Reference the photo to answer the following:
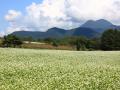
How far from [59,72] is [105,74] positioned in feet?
11.3

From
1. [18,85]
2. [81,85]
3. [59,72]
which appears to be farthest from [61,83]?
[59,72]

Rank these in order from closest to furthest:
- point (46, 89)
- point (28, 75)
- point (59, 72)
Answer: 1. point (46, 89)
2. point (28, 75)
3. point (59, 72)

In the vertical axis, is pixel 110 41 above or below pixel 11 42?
above

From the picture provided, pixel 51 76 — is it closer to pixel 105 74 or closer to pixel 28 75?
pixel 28 75

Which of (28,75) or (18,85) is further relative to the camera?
(28,75)

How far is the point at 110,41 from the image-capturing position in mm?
152750

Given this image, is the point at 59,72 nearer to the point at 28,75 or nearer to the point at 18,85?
the point at 28,75

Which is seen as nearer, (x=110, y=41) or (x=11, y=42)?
(x=11, y=42)

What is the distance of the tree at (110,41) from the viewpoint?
148212 mm

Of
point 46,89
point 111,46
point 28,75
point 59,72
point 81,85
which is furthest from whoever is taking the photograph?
point 111,46

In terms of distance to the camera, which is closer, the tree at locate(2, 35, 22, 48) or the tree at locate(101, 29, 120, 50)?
the tree at locate(2, 35, 22, 48)

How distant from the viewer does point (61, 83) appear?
23594 mm

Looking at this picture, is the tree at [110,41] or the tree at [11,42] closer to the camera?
the tree at [11,42]

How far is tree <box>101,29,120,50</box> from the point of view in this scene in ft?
486
